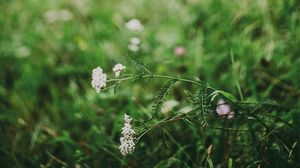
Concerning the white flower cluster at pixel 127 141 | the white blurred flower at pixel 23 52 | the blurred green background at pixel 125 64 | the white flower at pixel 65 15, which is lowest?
the white flower cluster at pixel 127 141

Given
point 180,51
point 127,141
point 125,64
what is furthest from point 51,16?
point 127,141

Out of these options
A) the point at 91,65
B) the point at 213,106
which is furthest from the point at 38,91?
the point at 213,106

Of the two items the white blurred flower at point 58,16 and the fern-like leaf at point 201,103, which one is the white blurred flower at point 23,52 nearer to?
the white blurred flower at point 58,16

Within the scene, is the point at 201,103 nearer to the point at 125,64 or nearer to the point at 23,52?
the point at 125,64

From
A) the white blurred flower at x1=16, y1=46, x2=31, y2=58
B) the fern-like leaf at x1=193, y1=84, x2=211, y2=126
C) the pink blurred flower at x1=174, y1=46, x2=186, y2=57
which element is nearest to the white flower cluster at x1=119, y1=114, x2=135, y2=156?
the fern-like leaf at x1=193, y1=84, x2=211, y2=126

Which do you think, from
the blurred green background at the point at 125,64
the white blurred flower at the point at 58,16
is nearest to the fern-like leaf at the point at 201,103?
the blurred green background at the point at 125,64

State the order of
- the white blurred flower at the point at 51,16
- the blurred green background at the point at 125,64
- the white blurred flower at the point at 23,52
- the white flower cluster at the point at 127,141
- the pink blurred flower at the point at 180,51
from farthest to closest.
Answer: the white blurred flower at the point at 51,16 → the white blurred flower at the point at 23,52 → the pink blurred flower at the point at 180,51 → the blurred green background at the point at 125,64 → the white flower cluster at the point at 127,141

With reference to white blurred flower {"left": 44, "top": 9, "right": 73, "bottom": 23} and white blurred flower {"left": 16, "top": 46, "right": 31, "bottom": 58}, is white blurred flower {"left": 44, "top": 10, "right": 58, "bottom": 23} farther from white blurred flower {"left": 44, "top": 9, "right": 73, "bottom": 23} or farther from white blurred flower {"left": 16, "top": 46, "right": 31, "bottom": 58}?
white blurred flower {"left": 16, "top": 46, "right": 31, "bottom": 58}
